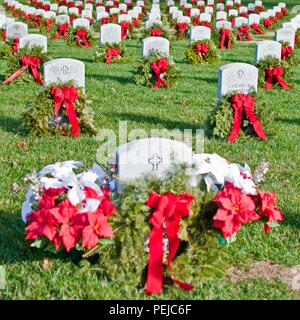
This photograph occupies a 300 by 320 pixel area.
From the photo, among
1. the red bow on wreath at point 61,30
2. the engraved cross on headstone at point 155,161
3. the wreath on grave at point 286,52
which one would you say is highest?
the red bow on wreath at point 61,30

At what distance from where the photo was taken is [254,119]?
9758 mm

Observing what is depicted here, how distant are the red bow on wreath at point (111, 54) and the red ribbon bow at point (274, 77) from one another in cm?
502

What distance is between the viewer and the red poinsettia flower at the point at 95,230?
4.91 metres

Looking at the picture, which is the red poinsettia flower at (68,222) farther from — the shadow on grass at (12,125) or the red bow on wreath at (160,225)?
the shadow on grass at (12,125)

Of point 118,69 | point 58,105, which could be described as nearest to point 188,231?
point 58,105

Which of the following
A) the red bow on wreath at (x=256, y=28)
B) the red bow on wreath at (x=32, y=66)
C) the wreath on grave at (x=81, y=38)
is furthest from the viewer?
the red bow on wreath at (x=256, y=28)

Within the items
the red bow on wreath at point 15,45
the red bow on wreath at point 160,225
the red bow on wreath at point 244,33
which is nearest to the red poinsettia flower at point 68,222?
the red bow on wreath at point 160,225

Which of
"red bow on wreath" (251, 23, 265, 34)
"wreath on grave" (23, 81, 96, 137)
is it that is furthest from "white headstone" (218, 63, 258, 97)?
"red bow on wreath" (251, 23, 265, 34)

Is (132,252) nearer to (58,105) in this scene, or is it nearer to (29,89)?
(58,105)

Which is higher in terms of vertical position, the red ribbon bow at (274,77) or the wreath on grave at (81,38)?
the wreath on grave at (81,38)

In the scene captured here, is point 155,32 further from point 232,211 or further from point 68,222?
point 68,222

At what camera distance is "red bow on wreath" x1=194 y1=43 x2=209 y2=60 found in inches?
725

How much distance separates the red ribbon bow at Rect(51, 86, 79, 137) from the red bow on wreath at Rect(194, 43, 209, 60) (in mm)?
9283
